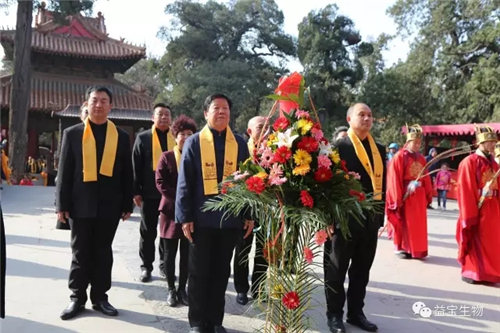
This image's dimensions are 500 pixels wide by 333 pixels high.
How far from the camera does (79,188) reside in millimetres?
3562

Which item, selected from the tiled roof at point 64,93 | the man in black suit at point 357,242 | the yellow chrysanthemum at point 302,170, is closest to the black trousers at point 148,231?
the man in black suit at point 357,242

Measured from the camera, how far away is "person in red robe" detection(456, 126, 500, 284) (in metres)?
5.04

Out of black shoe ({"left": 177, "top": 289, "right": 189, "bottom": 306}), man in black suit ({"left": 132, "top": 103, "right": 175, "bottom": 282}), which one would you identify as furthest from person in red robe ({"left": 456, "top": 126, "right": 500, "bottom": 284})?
man in black suit ({"left": 132, "top": 103, "right": 175, "bottom": 282})

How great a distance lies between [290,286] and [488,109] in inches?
792

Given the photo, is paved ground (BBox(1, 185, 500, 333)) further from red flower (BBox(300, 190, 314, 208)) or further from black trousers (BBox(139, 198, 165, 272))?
red flower (BBox(300, 190, 314, 208))

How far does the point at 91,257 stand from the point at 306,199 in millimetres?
2116

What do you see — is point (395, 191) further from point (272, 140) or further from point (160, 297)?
point (272, 140)

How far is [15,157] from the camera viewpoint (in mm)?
15641

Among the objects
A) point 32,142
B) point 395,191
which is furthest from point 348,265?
point 32,142

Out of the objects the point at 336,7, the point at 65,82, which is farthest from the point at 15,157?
the point at 336,7

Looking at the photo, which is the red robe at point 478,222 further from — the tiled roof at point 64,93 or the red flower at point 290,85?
the tiled roof at point 64,93

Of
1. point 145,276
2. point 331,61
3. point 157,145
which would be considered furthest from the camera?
point 331,61

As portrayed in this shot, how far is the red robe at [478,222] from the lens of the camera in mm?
5039

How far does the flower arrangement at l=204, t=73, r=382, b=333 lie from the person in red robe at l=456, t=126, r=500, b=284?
3073 millimetres
